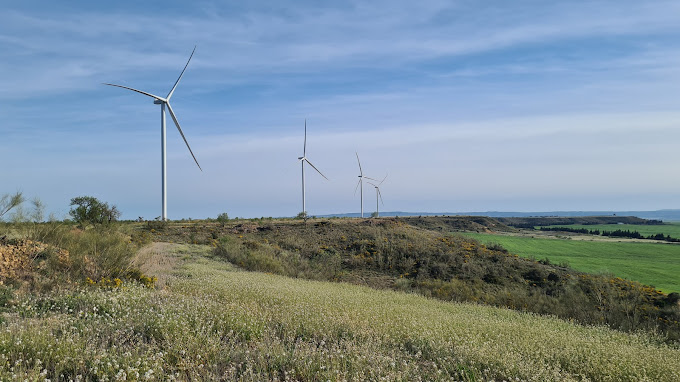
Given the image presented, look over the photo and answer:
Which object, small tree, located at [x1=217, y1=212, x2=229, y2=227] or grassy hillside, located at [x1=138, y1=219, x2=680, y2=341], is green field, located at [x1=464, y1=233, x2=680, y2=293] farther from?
small tree, located at [x1=217, y1=212, x2=229, y2=227]

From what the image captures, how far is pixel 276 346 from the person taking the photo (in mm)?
6762

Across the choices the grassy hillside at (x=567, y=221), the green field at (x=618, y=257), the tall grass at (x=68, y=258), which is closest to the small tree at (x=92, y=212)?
the tall grass at (x=68, y=258)

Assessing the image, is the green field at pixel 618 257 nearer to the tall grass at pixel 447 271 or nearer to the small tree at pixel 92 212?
the tall grass at pixel 447 271

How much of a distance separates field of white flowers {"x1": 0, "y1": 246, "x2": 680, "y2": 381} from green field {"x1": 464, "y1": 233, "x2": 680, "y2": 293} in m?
17.7

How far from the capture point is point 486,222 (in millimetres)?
71000

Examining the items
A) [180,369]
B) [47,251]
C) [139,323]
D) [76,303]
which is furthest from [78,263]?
[180,369]

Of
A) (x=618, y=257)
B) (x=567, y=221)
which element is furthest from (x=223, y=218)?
(x=567, y=221)

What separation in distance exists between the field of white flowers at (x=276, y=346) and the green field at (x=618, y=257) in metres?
17.7

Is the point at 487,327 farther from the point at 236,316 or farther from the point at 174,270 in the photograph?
the point at 174,270

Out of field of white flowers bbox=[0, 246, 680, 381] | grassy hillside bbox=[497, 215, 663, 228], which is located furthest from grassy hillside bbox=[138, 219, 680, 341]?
grassy hillside bbox=[497, 215, 663, 228]

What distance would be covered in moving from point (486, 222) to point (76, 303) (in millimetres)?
68121

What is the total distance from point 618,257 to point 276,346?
34243 mm

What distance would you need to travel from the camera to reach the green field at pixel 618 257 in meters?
24.8

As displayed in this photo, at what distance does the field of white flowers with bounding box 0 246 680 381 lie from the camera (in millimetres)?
5898
